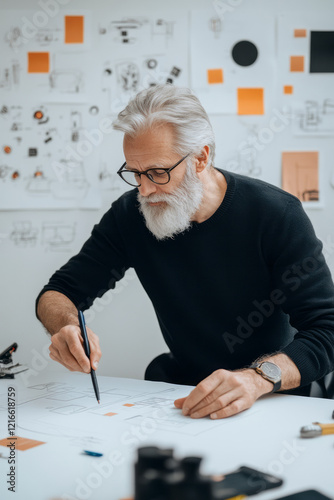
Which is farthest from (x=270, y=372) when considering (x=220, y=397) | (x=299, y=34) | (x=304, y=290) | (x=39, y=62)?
(x=39, y=62)

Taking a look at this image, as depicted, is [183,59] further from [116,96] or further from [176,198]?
[176,198]

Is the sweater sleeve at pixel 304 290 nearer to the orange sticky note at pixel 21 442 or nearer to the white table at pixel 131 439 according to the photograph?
the white table at pixel 131 439

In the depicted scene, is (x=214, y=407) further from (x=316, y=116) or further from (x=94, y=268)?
(x=316, y=116)

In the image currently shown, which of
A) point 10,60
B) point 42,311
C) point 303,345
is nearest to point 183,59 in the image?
point 10,60

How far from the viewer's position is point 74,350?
49.8 inches

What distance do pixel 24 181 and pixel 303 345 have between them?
5.71 feet

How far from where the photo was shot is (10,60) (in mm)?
2576

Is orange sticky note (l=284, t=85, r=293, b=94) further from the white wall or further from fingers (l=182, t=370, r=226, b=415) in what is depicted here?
fingers (l=182, t=370, r=226, b=415)

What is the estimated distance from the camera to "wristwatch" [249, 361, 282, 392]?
120cm

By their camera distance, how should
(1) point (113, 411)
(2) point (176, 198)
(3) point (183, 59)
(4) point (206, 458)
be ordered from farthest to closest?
(3) point (183, 59), (2) point (176, 198), (1) point (113, 411), (4) point (206, 458)

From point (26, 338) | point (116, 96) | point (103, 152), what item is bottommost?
point (26, 338)

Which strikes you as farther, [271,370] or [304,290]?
[304,290]

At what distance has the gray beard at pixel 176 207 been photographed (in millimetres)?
1514

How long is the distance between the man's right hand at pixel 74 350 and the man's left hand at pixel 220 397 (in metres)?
0.24
